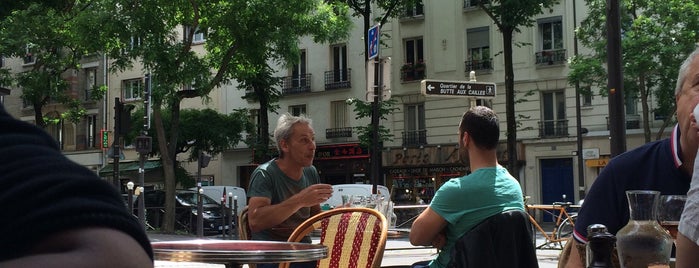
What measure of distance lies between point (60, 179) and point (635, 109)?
31.3 m

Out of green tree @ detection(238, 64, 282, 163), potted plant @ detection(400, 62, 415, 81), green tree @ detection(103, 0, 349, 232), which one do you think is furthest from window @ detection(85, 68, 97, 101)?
green tree @ detection(103, 0, 349, 232)

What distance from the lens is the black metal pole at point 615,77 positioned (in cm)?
771

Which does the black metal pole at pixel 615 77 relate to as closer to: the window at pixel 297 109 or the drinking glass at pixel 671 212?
the drinking glass at pixel 671 212

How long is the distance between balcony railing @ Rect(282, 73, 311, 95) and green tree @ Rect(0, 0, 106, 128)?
15.2m

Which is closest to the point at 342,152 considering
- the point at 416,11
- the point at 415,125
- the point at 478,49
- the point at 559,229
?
the point at 415,125

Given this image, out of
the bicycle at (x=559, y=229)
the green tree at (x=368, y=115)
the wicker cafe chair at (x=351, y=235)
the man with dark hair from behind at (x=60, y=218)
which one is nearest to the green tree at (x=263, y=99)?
the green tree at (x=368, y=115)

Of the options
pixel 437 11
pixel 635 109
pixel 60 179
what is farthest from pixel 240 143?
pixel 60 179

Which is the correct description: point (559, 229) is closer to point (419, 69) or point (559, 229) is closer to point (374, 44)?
point (374, 44)

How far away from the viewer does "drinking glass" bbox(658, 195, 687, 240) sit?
1.63 meters

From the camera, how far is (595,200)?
90.7 inches

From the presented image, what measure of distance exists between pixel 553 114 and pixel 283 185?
28.1 m

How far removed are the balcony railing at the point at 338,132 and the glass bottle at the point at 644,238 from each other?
34.5 metres

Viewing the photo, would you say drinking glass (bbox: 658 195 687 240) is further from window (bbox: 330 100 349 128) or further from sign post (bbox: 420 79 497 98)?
window (bbox: 330 100 349 128)

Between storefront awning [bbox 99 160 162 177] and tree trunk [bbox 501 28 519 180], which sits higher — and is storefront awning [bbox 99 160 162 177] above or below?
below
